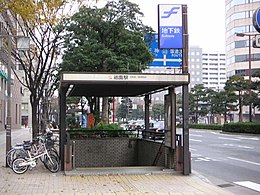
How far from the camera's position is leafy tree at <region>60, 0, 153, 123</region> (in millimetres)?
25422

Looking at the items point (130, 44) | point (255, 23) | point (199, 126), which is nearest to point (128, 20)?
point (130, 44)

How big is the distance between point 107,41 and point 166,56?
370 centimetres

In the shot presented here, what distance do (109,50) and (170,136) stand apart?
41.7 feet

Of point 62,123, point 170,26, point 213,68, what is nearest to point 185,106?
point 170,26

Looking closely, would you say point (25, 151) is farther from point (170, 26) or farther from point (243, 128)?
point (243, 128)

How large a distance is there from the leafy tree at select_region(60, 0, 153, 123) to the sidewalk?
12438 mm

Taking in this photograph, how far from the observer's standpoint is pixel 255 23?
7004 millimetres

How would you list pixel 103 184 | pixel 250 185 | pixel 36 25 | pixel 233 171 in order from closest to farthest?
pixel 103 184
pixel 250 185
pixel 233 171
pixel 36 25

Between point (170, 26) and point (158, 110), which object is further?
point (158, 110)

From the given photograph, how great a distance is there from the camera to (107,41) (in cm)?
2711

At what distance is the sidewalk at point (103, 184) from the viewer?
10523 mm

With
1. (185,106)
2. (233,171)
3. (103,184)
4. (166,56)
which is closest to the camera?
(103,184)

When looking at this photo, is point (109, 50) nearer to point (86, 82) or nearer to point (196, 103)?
point (86, 82)

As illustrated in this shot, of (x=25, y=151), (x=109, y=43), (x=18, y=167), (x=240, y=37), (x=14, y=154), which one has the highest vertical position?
(x=240, y=37)
